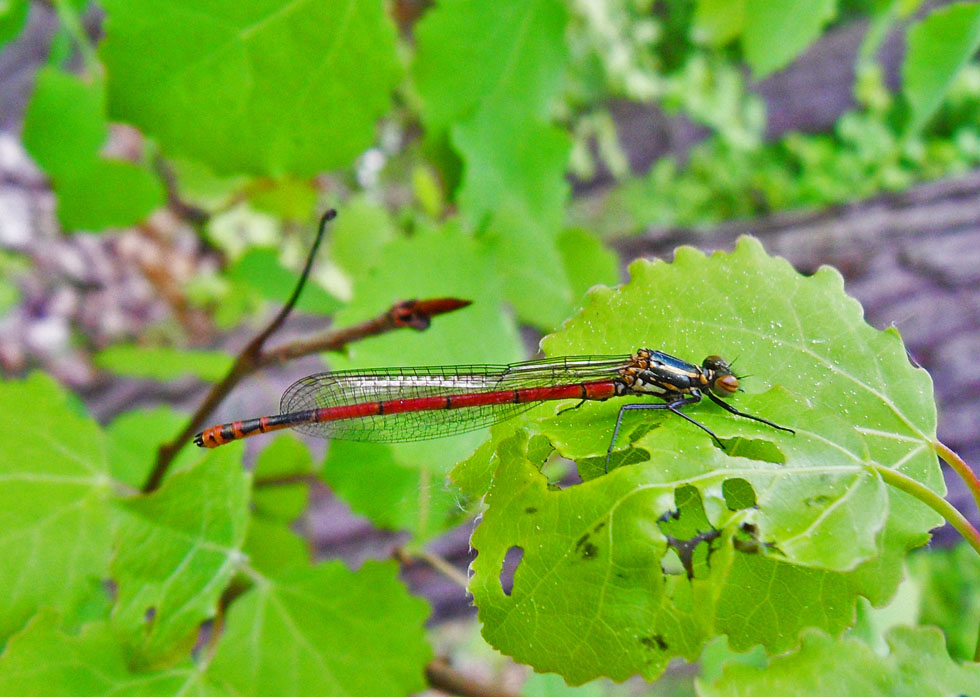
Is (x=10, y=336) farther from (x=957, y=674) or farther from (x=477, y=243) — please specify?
(x=957, y=674)

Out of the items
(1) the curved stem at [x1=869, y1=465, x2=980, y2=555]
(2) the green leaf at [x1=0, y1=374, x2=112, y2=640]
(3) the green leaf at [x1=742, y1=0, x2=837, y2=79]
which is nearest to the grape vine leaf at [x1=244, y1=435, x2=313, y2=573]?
(2) the green leaf at [x1=0, y1=374, x2=112, y2=640]

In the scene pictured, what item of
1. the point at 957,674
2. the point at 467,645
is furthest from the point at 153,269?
the point at 957,674

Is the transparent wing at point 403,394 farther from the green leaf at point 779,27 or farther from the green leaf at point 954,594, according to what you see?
the green leaf at point 954,594

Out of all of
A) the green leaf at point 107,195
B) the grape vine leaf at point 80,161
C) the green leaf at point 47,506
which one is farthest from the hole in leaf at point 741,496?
the green leaf at point 107,195

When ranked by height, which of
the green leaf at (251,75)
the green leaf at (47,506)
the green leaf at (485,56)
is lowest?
the green leaf at (47,506)

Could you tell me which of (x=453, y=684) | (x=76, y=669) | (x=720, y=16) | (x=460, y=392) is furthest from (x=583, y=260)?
(x=76, y=669)

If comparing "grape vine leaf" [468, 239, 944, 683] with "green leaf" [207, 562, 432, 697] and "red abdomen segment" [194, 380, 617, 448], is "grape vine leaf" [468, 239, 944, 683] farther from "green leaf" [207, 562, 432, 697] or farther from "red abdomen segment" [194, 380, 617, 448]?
"green leaf" [207, 562, 432, 697]
